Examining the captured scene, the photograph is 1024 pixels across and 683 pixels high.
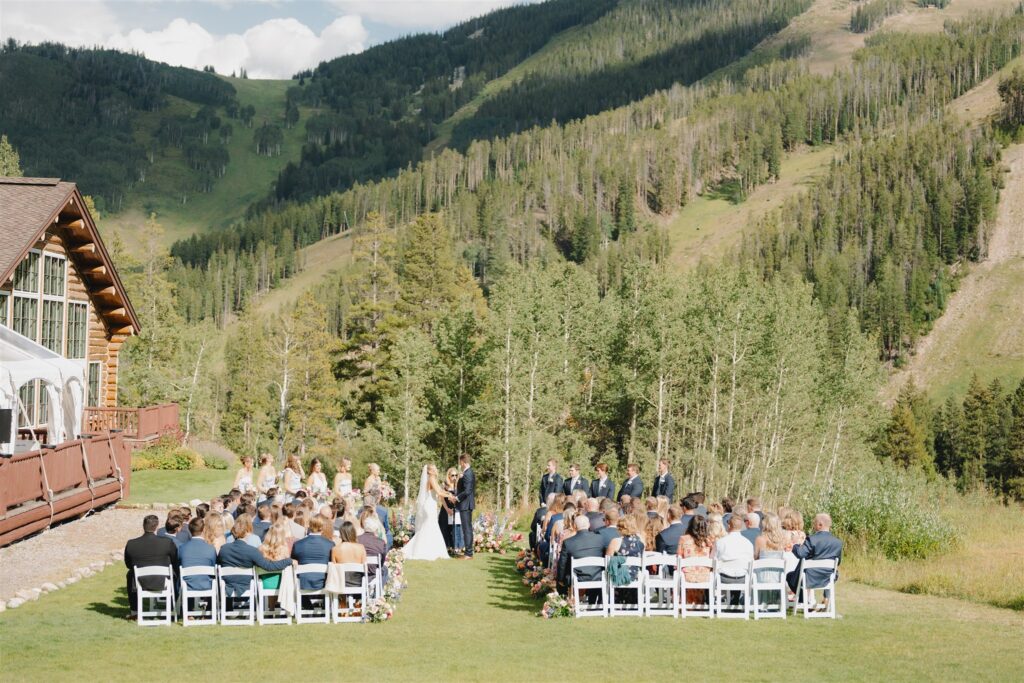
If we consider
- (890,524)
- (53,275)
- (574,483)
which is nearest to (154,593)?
(574,483)

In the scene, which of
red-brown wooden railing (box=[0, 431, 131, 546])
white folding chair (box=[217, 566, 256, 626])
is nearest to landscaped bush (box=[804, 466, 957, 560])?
white folding chair (box=[217, 566, 256, 626])

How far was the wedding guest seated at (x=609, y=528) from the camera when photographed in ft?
43.4

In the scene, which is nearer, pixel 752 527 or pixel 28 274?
pixel 752 527

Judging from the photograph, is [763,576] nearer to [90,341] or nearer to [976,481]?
[90,341]

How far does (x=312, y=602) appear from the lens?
41.2 feet

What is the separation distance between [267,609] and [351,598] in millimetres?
1163

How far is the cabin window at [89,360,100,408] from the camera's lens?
3167cm

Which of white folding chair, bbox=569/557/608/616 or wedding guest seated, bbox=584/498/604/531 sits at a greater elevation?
wedding guest seated, bbox=584/498/604/531

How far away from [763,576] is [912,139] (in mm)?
171891

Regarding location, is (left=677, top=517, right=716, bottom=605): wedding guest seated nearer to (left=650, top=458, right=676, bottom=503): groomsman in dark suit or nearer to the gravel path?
(left=650, top=458, right=676, bottom=503): groomsman in dark suit

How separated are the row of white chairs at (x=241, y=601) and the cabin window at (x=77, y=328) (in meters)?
19.6

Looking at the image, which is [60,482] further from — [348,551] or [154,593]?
[348,551]

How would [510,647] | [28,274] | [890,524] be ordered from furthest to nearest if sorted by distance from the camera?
[28,274] → [890,524] → [510,647]

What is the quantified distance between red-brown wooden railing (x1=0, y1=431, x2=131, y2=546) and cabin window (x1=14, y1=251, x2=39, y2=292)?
6.37 m
